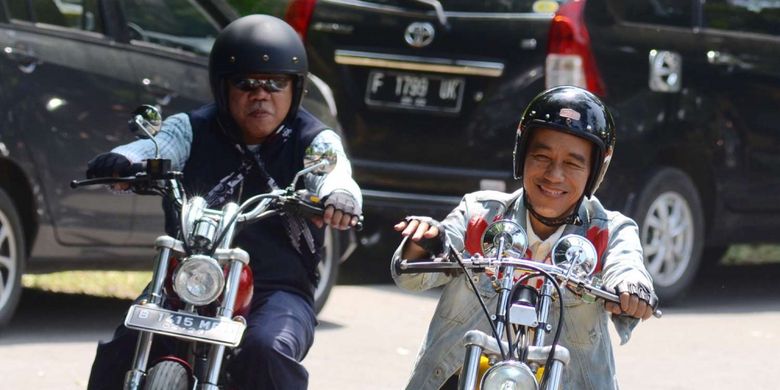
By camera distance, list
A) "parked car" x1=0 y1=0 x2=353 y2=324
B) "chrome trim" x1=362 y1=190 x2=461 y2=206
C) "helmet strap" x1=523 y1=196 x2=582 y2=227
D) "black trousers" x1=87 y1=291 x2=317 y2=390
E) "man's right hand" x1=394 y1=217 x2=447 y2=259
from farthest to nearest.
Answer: "chrome trim" x1=362 y1=190 x2=461 y2=206
"parked car" x1=0 y1=0 x2=353 y2=324
"black trousers" x1=87 y1=291 x2=317 y2=390
"helmet strap" x1=523 y1=196 x2=582 y2=227
"man's right hand" x1=394 y1=217 x2=447 y2=259

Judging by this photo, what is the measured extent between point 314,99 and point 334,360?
155 centimetres

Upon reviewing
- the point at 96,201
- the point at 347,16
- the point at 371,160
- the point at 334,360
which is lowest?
the point at 334,360

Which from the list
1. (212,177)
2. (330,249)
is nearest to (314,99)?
(330,249)

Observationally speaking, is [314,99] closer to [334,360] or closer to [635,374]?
[334,360]

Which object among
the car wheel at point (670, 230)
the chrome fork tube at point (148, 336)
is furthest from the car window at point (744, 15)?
the chrome fork tube at point (148, 336)

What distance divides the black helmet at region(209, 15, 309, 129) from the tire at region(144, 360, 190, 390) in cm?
116

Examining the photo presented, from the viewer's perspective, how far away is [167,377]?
169 inches

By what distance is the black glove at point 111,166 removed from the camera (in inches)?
192

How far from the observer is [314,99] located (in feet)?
28.8

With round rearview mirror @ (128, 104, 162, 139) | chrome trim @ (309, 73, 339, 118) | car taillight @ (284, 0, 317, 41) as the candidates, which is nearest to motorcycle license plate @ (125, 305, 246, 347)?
round rearview mirror @ (128, 104, 162, 139)

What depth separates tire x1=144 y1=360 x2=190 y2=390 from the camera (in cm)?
429

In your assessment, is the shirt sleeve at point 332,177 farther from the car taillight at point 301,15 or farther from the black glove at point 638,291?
the car taillight at point 301,15

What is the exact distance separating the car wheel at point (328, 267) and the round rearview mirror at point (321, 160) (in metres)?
3.70

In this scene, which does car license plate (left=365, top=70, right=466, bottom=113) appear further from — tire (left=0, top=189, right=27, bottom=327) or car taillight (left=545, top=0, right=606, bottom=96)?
tire (left=0, top=189, right=27, bottom=327)
